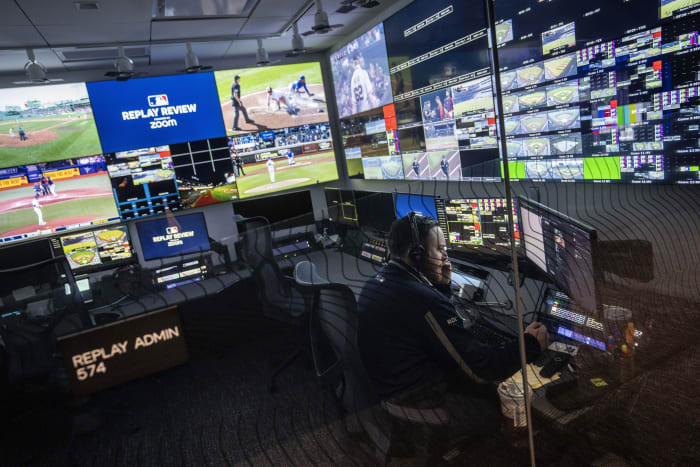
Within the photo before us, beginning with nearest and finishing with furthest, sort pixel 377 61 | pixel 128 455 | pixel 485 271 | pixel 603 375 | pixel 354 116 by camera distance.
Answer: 1. pixel 128 455
2. pixel 485 271
3. pixel 603 375
4. pixel 377 61
5. pixel 354 116

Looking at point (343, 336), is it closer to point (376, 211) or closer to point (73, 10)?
point (376, 211)

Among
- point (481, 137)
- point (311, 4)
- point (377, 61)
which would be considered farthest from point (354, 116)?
point (311, 4)

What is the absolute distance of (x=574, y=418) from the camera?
782 millimetres

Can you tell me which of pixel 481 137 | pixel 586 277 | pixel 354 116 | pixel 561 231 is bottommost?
pixel 586 277

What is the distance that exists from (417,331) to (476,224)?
0.58 ft

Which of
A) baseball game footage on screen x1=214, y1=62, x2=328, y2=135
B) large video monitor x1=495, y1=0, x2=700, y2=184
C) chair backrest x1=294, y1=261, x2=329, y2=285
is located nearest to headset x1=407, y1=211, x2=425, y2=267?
chair backrest x1=294, y1=261, x2=329, y2=285

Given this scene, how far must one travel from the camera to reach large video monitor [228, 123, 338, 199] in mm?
3518

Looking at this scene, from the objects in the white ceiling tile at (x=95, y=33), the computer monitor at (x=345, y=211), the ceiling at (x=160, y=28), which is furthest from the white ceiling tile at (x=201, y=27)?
the computer monitor at (x=345, y=211)

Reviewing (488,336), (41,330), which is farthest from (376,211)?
(41,330)

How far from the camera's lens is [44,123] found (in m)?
2.94

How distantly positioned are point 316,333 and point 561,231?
736mm

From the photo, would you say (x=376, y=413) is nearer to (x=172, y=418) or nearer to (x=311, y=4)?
(x=172, y=418)

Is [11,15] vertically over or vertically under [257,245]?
over

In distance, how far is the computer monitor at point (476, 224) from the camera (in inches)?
20.3
